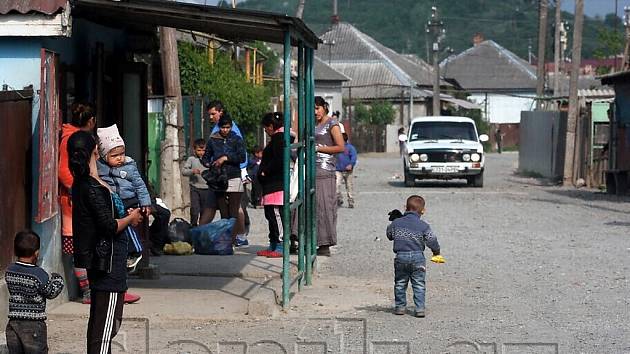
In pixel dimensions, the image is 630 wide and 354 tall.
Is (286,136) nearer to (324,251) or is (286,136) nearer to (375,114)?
(324,251)

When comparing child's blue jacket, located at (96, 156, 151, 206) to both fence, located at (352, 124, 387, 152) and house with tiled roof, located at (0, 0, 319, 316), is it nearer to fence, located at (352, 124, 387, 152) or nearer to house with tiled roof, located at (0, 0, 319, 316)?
house with tiled roof, located at (0, 0, 319, 316)

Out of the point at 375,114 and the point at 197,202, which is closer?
the point at 197,202

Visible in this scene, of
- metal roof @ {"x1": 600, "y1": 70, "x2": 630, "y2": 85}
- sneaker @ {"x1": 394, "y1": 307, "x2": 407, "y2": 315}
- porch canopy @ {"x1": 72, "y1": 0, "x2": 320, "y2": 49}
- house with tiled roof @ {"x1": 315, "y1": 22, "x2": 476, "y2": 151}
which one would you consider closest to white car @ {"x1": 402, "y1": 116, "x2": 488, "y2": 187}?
metal roof @ {"x1": 600, "y1": 70, "x2": 630, "y2": 85}

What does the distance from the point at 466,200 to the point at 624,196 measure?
12.2ft

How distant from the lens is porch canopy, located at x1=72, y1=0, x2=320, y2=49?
10000 mm

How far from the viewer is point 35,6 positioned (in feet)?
31.9

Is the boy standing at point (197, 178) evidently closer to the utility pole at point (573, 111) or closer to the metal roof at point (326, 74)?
the utility pole at point (573, 111)

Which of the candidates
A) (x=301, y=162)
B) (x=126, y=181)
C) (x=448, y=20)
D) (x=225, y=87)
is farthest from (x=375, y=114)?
(x=448, y=20)

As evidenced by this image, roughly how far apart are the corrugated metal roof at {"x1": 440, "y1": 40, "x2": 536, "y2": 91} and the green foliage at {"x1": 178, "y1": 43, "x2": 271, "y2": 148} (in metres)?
69.6

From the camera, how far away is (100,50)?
1190cm

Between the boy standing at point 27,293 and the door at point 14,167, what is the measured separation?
80.6 inches

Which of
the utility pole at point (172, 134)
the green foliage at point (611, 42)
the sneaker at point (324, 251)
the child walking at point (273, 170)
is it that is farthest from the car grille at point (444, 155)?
the green foliage at point (611, 42)

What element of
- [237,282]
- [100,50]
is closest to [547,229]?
[237,282]

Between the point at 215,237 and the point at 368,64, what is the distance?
225 ft
